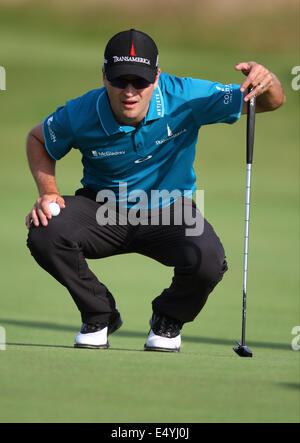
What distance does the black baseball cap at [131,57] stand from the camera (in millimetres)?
5051

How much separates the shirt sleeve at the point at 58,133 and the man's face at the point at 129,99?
0.29 meters

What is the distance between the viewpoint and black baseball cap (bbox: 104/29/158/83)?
5051mm

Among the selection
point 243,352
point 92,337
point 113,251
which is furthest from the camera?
point 113,251

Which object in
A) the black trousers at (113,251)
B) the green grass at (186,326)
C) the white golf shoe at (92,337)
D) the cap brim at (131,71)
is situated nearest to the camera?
the green grass at (186,326)

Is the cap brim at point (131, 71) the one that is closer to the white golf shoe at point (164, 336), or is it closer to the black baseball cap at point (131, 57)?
the black baseball cap at point (131, 57)

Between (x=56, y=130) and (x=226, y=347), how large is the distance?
70.8 inches

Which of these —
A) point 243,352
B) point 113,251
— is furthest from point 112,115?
point 243,352

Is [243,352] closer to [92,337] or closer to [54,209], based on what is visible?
[92,337]

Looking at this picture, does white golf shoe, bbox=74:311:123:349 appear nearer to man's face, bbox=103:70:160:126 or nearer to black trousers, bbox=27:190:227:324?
black trousers, bbox=27:190:227:324

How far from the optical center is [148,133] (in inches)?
209

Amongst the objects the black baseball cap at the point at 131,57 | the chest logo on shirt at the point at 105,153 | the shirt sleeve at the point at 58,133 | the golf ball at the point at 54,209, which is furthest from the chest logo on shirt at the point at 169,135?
the golf ball at the point at 54,209

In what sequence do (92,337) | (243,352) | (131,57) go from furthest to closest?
1. (92,337)
2. (131,57)
3. (243,352)

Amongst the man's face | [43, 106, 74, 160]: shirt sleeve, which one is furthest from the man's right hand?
the man's face

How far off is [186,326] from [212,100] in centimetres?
227
